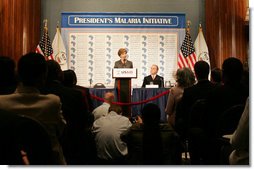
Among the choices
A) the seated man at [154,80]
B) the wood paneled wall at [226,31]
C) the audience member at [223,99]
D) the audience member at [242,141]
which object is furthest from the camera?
the wood paneled wall at [226,31]

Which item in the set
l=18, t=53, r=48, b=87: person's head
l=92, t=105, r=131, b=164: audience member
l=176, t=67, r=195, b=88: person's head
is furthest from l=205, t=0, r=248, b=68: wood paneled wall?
l=18, t=53, r=48, b=87: person's head

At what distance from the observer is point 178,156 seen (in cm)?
288

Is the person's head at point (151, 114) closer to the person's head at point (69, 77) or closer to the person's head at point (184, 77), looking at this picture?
the person's head at point (69, 77)

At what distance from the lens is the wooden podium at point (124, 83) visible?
5.75m

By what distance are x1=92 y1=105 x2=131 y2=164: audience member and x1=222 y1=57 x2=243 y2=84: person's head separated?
1.13 meters

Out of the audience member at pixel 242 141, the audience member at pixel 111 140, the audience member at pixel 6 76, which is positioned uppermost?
the audience member at pixel 6 76

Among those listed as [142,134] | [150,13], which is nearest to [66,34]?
[150,13]

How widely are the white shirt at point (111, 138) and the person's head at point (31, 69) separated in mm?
1546

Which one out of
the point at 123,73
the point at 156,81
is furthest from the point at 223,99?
the point at 156,81

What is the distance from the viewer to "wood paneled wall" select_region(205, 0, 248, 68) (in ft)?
24.5

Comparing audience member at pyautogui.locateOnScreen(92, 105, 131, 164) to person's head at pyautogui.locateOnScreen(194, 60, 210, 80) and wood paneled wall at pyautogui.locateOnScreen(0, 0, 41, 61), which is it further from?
wood paneled wall at pyautogui.locateOnScreen(0, 0, 41, 61)

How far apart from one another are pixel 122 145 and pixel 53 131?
1.59m

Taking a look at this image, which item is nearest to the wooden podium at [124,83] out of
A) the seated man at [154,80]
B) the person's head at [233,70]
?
the seated man at [154,80]

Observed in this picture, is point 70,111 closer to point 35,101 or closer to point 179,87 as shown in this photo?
point 35,101
